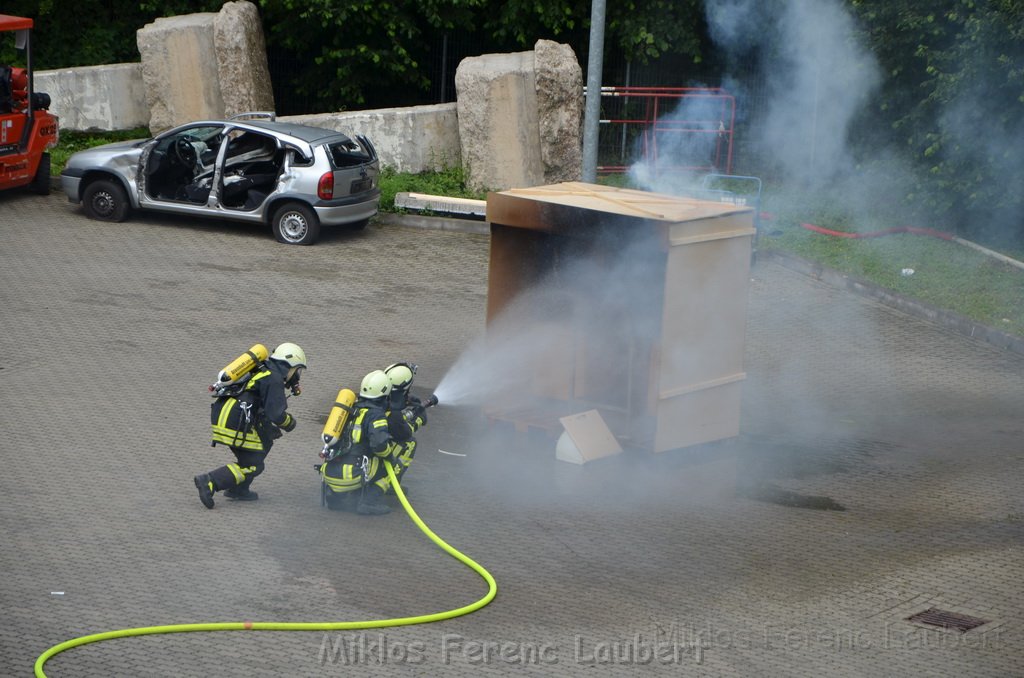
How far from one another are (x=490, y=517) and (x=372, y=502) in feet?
2.60

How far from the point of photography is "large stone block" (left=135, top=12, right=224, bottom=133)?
18.7 m

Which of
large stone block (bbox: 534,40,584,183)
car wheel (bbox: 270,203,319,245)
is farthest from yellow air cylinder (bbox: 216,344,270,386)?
large stone block (bbox: 534,40,584,183)

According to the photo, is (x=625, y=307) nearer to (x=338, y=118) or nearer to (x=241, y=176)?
(x=241, y=176)

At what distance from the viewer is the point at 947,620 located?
268 inches

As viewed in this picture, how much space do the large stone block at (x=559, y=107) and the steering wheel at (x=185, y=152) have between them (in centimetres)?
506

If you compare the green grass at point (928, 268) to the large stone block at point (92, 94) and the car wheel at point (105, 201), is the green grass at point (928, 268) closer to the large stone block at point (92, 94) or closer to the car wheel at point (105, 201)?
the car wheel at point (105, 201)

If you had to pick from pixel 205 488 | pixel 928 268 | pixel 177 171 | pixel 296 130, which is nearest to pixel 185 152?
pixel 177 171

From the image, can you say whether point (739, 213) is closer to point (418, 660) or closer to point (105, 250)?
point (418, 660)

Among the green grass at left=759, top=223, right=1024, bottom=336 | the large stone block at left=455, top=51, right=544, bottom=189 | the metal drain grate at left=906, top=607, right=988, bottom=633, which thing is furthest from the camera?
the large stone block at left=455, top=51, right=544, bottom=189

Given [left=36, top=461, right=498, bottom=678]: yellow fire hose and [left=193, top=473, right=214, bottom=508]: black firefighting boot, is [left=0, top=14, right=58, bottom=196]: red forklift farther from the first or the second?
[left=36, top=461, right=498, bottom=678]: yellow fire hose

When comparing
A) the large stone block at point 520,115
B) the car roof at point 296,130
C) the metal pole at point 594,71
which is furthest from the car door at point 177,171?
the metal pole at point 594,71

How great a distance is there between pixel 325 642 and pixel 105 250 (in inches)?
368

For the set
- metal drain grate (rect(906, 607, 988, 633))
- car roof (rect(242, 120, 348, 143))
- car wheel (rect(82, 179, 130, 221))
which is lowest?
metal drain grate (rect(906, 607, 988, 633))

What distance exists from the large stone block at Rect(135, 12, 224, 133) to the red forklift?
7.77 feet
